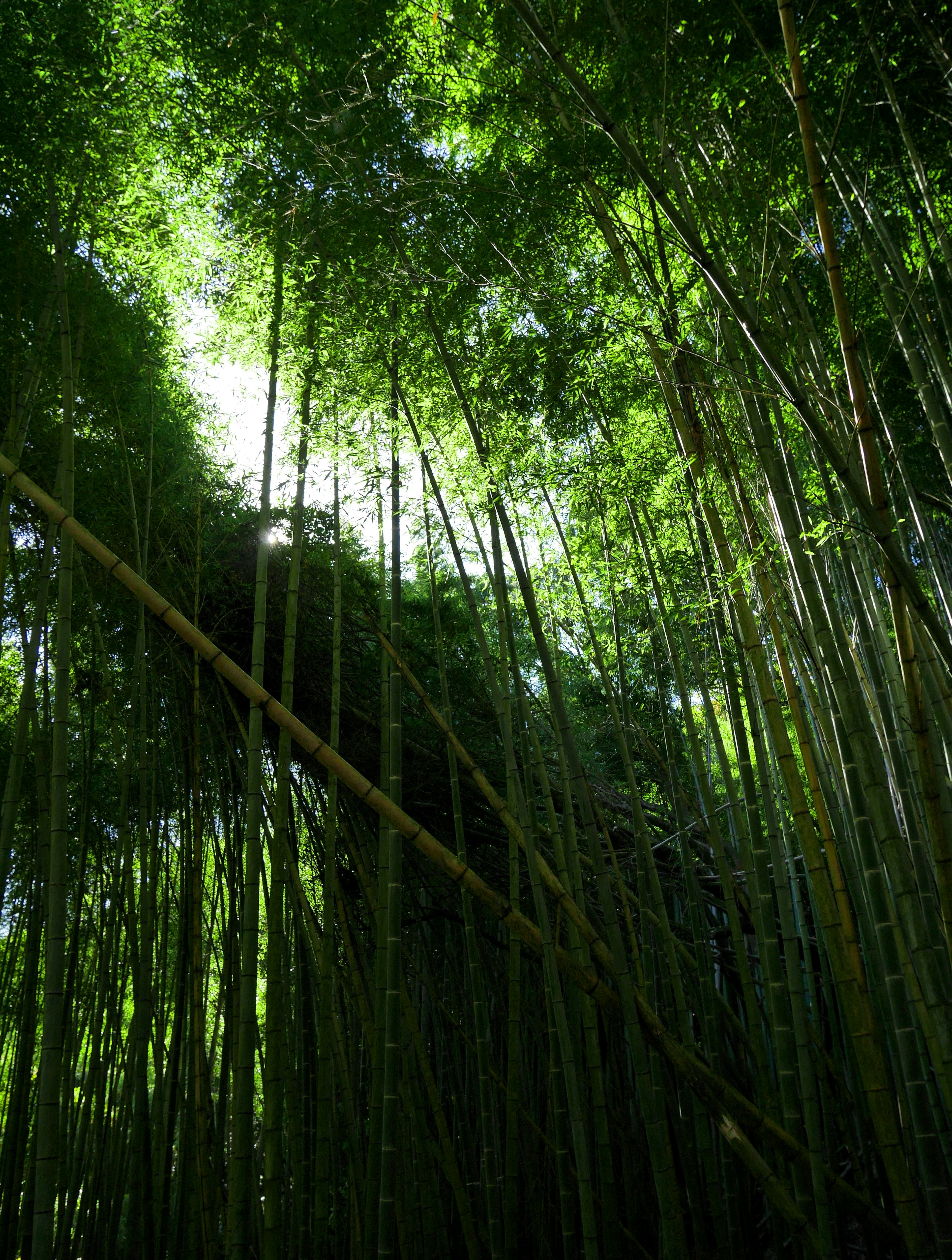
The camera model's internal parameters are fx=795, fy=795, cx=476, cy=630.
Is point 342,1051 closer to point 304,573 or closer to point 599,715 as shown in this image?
point 304,573

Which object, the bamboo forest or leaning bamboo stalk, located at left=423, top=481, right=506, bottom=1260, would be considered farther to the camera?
leaning bamboo stalk, located at left=423, top=481, right=506, bottom=1260

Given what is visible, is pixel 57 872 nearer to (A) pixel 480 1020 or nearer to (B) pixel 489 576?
(A) pixel 480 1020

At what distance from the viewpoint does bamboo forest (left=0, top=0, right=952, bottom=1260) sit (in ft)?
6.65

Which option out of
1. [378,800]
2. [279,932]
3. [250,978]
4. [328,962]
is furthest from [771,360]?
[328,962]

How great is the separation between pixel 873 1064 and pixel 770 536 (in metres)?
1.43

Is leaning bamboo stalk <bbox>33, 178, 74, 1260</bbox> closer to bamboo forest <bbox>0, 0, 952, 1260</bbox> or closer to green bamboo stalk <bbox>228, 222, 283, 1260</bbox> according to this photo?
bamboo forest <bbox>0, 0, 952, 1260</bbox>

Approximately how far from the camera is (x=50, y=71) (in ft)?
8.57

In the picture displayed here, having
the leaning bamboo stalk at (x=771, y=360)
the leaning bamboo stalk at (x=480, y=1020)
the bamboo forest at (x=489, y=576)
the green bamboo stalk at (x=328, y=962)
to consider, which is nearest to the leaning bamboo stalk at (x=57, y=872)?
the bamboo forest at (x=489, y=576)

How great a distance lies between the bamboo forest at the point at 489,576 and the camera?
203 cm

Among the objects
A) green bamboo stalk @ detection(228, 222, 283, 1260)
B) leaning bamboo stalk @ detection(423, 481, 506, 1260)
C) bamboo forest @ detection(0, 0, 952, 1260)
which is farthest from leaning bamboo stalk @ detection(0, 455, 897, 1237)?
leaning bamboo stalk @ detection(423, 481, 506, 1260)

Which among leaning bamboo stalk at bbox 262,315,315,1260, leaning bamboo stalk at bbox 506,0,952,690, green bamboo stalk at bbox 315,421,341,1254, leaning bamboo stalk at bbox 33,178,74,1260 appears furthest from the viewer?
green bamboo stalk at bbox 315,421,341,1254

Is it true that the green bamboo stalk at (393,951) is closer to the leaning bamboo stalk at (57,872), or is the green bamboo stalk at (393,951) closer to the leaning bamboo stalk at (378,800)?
the leaning bamboo stalk at (378,800)

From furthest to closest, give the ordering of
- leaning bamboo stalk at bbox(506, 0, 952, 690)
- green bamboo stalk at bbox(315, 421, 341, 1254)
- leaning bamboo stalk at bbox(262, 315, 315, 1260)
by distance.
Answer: green bamboo stalk at bbox(315, 421, 341, 1254) < leaning bamboo stalk at bbox(262, 315, 315, 1260) < leaning bamboo stalk at bbox(506, 0, 952, 690)

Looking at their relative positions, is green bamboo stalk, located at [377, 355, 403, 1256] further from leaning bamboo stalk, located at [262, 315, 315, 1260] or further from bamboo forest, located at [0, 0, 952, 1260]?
→ leaning bamboo stalk, located at [262, 315, 315, 1260]
